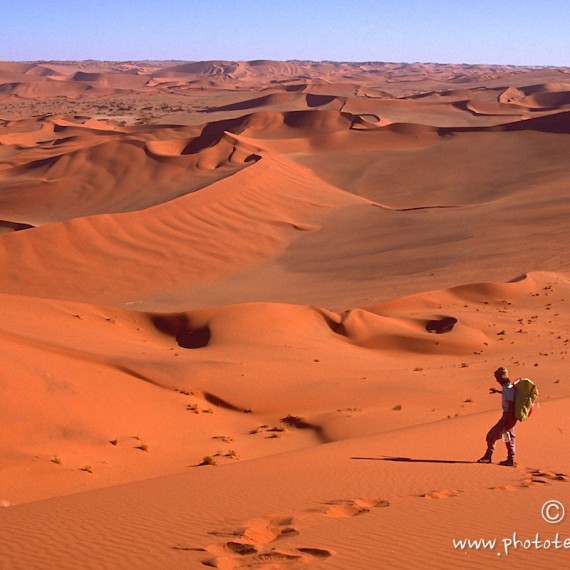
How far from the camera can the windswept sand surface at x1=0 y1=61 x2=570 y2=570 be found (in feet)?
21.0

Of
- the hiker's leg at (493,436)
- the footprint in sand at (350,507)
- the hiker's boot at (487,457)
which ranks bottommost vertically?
the footprint in sand at (350,507)

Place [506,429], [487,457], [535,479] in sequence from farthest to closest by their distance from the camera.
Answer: [487,457], [506,429], [535,479]

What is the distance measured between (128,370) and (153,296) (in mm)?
12193

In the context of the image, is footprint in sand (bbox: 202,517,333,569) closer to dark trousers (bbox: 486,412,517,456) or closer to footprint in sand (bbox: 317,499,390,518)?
footprint in sand (bbox: 317,499,390,518)

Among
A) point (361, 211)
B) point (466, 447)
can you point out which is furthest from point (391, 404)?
point (361, 211)

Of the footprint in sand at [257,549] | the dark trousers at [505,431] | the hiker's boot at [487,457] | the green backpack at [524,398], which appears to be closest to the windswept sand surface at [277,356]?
the footprint in sand at [257,549]

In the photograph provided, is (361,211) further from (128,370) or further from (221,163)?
(128,370)

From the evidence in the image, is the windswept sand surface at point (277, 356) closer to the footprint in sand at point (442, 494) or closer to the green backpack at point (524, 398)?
the footprint in sand at point (442, 494)

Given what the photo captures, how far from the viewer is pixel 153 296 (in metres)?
25.5

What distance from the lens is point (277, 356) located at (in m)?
15.7

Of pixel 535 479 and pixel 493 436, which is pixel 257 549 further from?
pixel 493 436

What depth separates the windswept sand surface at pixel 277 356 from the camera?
639 cm

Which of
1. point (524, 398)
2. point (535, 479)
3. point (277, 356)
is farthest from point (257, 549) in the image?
point (277, 356)

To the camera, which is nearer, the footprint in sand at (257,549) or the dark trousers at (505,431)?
the footprint in sand at (257,549)
